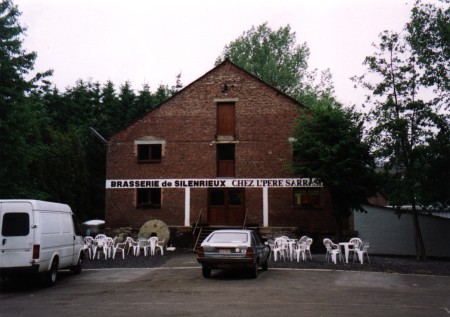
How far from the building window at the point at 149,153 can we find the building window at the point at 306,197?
8295 millimetres

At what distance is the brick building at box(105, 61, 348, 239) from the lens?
87.6ft

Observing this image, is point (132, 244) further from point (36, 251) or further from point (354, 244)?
point (36, 251)

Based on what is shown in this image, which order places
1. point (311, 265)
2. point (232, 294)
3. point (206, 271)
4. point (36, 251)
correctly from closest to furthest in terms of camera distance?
point (232, 294) → point (36, 251) → point (206, 271) → point (311, 265)

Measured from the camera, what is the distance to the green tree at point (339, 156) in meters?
20.7

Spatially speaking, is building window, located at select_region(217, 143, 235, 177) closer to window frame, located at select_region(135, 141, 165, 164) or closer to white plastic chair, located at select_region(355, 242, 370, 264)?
window frame, located at select_region(135, 141, 165, 164)

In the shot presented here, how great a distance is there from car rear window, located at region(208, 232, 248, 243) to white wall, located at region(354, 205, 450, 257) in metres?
14.6

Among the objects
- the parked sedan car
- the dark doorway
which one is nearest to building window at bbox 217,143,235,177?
the dark doorway

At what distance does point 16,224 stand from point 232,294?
595 centimetres

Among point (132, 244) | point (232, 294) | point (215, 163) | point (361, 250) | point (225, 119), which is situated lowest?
point (232, 294)

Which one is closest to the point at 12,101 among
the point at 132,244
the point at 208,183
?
the point at 132,244

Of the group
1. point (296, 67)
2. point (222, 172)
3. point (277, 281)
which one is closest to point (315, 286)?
point (277, 281)

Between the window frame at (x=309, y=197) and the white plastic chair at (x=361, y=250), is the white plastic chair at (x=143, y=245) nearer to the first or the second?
the window frame at (x=309, y=197)

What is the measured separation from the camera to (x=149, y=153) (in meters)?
27.9

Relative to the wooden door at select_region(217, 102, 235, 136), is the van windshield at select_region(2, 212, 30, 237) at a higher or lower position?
lower
